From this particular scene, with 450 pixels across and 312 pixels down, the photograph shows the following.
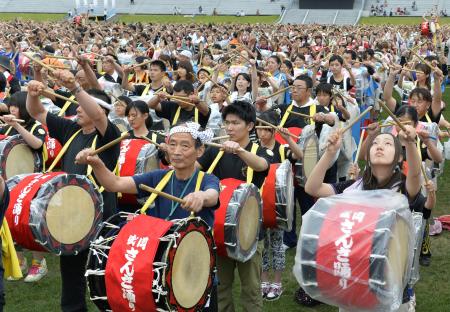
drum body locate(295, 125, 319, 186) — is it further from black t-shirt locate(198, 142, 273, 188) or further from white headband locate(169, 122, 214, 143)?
white headband locate(169, 122, 214, 143)

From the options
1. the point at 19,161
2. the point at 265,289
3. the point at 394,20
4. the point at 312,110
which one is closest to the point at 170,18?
the point at 394,20

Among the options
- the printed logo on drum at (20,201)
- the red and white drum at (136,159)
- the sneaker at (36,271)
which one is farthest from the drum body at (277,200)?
the sneaker at (36,271)

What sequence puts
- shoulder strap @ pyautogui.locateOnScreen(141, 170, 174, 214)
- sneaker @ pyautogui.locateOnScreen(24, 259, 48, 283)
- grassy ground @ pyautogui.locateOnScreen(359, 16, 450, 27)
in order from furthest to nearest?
1. grassy ground @ pyautogui.locateOnScreen(359, 16, 450, 27)
2. sneaker @ pyautogui.locateOnScreen(24, 259, 48, 283)
3. shoulder strap @ pyautogui.locateOnScreen(141, 170, 174, 214)

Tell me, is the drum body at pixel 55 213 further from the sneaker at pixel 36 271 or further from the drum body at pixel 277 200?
the sneaker at pixel 36 271

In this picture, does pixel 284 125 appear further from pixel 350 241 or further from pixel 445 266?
pixel 350 241

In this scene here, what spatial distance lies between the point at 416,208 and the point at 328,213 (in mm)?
1001

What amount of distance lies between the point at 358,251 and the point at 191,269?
3.27 ft

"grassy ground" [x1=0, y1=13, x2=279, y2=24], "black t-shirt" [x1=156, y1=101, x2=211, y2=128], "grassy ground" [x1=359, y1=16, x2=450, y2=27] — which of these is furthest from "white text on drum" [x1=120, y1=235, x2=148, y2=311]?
"grassy ground" [x1=0, y1=13, x2=279, y2=24]

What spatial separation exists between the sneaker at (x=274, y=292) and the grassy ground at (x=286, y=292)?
0.16 ft

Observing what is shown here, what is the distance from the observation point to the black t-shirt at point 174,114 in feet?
24.6

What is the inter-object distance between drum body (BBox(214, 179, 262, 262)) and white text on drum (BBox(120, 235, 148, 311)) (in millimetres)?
1035

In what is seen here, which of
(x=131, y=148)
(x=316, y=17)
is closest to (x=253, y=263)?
(x=131, y=148)

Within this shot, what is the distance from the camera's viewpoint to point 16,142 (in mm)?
6195

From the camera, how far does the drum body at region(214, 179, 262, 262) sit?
466 cm
